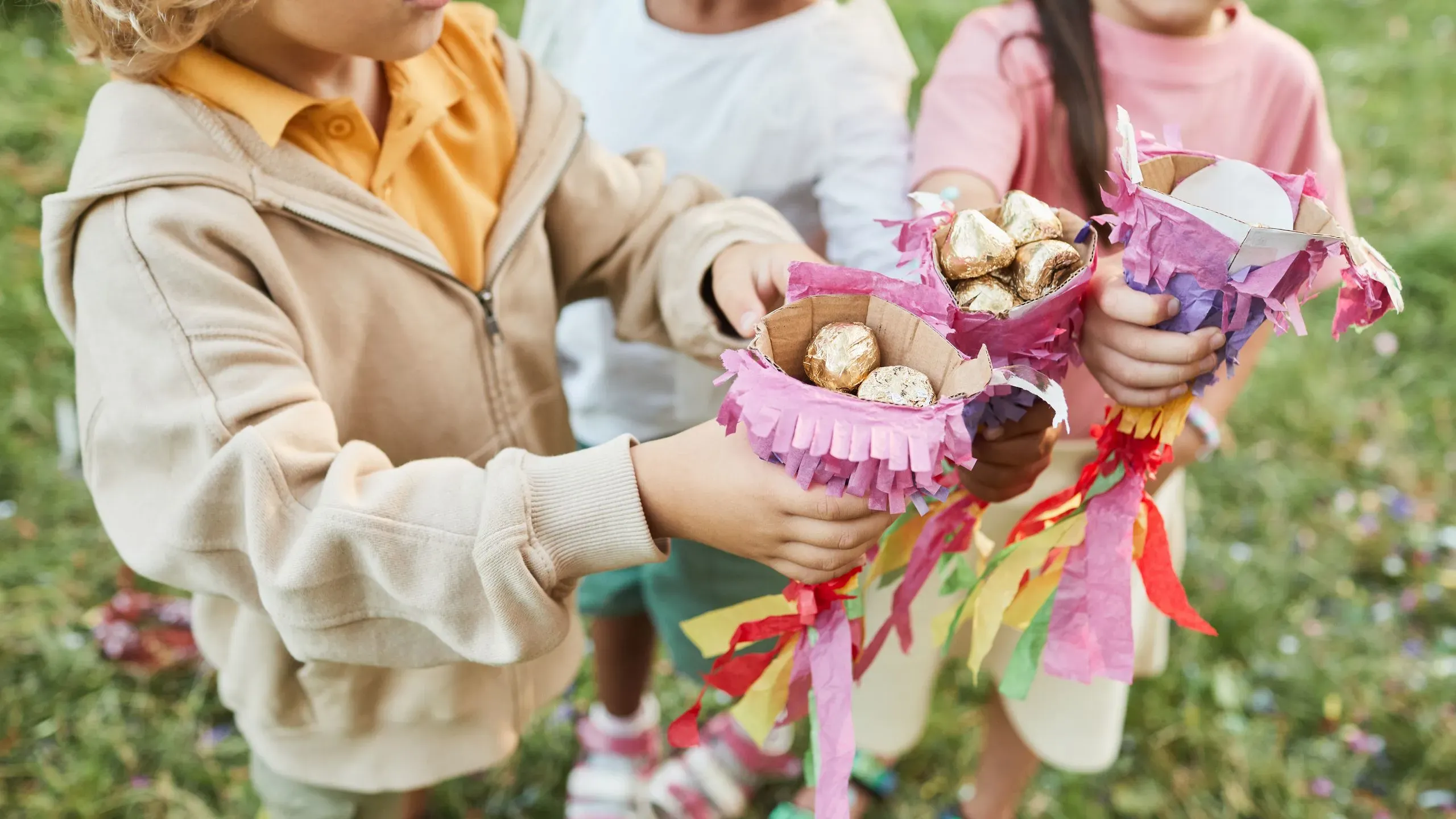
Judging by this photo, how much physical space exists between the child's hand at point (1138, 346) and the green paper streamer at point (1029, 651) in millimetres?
200

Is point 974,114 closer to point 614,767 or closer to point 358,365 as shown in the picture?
point 358,365

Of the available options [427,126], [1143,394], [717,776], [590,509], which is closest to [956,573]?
[1143,394]

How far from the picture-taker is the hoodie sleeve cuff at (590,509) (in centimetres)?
81

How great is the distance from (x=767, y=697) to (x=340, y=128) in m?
0.60

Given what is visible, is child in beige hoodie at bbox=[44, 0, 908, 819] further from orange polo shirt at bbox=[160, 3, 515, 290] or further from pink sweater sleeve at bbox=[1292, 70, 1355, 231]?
pink sweater sleeve at bbox=[1292, 70, 1355, 231]

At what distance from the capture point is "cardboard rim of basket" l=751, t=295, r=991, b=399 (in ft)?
2.31

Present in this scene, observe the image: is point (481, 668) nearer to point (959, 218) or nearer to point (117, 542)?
point (117, 542)

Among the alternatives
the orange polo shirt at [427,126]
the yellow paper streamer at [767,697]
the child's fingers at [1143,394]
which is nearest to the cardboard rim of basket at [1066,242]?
the child's fingers at [1143,394]

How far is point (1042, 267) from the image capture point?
768 mm

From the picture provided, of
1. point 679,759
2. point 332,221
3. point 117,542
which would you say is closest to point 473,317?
point 332,221

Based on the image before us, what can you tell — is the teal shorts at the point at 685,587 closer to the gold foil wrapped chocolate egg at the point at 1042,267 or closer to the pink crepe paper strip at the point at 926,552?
the pink crepe paper strip at the point at 926,552

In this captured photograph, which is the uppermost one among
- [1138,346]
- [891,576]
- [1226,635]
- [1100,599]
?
[1138,346]

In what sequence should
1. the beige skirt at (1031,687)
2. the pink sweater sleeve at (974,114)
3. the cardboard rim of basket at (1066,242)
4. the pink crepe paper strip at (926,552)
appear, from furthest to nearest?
1. the beige skirt at (1031,687)
2. the pink sweater sleeve at (974,114)
3. the pink crepe paper strip at (926,552)
4. the cardboard rim of basket at (1066,242)

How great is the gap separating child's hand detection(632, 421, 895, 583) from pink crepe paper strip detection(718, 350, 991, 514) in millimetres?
45
